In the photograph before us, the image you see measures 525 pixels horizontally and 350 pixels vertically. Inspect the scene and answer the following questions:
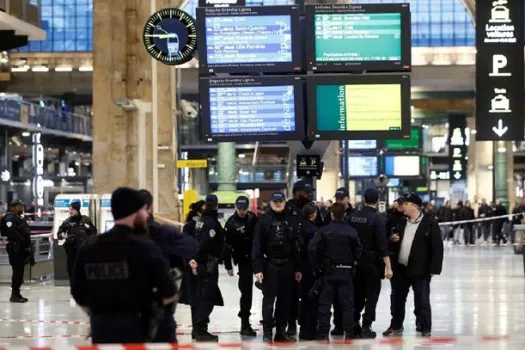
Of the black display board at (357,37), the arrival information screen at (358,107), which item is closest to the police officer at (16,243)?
the arrival information screen at (358,107)

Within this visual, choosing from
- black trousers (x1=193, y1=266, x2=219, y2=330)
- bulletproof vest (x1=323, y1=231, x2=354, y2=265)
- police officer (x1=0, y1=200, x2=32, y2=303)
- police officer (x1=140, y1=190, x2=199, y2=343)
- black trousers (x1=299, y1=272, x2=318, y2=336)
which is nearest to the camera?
police officer (x1=140, y1=190, x2=199, y2=343)

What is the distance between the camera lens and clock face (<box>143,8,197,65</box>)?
21.4m

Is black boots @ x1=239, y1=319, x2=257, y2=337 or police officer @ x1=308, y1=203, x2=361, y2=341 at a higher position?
police officer @ x1=308, y1=203, x2=361, y2=341

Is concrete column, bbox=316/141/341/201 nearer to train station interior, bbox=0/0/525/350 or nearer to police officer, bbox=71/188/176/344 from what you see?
train station interior, bbox=0/0/525/350

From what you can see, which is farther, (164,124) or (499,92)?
(164,124)

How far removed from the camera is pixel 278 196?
1468 cm

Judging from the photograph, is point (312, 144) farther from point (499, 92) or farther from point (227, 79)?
point (499, 92)

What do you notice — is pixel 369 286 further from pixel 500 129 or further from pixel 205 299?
pixel 500 129

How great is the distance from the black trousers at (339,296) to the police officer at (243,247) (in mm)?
1327

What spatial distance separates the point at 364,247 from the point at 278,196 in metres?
1.22

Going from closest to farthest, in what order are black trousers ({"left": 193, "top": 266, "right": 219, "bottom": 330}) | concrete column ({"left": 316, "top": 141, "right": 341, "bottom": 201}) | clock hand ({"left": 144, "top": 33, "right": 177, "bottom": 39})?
black trousers ({"left": 193, "top": 266, "right": 219, "bottom": 330})
clock hand ({"left": 144, "top": 33, "right": 177, "bottom": 39})
concrete column ({"left": 316, "top": 141, "right": 341, "bottom": 201})

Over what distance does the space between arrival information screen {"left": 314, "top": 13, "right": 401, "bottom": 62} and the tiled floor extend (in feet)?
12.0

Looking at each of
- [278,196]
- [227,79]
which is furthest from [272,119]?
[278,196]

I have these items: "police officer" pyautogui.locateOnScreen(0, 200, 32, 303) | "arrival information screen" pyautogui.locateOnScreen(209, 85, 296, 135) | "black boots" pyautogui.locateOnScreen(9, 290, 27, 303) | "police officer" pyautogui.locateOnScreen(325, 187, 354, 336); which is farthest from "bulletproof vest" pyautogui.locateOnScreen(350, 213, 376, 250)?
"black boots" pyautogui.locateOnScreen(9, 290, 27, 303)
